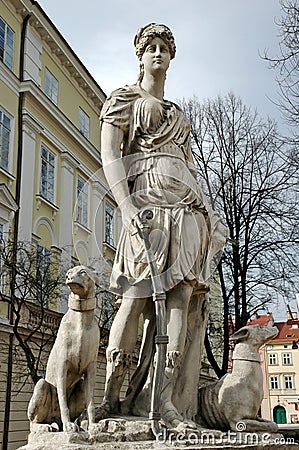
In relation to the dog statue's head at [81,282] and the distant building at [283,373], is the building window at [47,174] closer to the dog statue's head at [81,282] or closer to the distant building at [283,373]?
the dog statue's head at [81,282]

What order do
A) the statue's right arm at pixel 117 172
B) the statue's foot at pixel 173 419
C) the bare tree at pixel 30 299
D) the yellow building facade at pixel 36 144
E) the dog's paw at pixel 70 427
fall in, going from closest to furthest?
the dog's paw at pixel 70 427 → the statue's foot at pixel 173 419 → the statue's right arm at pixel 117 172 → the bare tree at pixel 30 299 → the yellow building facade at pixel 36 144

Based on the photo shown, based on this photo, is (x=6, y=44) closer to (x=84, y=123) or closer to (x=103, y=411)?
(x=84, y=123)

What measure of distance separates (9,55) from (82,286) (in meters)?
22.1

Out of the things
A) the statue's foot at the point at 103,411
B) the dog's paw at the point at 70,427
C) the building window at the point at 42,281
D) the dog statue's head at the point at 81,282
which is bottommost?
the dog's paw at the point at 70,427

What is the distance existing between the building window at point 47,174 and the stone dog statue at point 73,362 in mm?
21596

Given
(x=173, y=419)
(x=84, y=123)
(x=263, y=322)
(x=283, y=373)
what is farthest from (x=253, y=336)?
(x=283, y=373)

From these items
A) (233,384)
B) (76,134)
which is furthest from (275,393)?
(233,384)

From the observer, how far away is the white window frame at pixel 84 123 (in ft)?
103

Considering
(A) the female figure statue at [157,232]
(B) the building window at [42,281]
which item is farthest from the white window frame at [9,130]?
(A) the female figure statue at [157,232]

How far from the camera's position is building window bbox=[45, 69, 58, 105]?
2794 centimetres

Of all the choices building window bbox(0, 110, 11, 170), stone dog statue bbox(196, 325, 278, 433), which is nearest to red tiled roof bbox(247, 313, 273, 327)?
stone dog statue bbox(196, 325, 278, 433)

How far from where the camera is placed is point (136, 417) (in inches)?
164

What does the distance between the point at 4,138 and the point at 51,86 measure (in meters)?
6.23

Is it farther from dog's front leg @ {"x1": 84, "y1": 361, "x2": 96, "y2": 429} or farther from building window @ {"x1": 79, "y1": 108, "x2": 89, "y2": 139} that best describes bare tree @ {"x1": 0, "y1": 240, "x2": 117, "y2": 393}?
dog's front leg @ {"x1": 84, "y1": 361, "x2": 96, "y2": 429}
